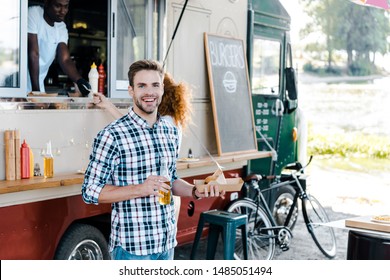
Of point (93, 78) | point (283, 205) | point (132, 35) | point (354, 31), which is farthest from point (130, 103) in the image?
point (354, 31)

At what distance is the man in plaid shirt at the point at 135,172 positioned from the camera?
316 cm

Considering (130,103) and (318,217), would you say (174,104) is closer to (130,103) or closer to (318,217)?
(130,103)

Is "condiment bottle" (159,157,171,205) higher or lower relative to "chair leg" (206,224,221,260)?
higher

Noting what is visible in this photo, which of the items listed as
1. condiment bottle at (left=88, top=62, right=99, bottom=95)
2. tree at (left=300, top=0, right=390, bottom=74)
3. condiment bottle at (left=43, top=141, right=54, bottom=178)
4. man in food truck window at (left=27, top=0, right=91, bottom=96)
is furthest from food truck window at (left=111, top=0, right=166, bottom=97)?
tree at (left=300, top=0, right=390, bottom=74)

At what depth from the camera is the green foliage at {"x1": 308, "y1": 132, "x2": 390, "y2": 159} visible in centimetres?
1533

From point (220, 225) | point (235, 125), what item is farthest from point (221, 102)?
point (220, 225)

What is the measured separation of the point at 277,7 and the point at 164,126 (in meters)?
4.04

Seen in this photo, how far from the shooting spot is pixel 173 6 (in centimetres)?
539

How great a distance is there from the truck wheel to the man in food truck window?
93 cm

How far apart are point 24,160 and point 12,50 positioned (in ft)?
2.20

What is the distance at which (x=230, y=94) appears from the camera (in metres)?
6.21

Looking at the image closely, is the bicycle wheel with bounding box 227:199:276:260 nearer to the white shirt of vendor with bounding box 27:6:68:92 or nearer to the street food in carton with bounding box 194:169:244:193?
the white shirt of vendor with bounding box 27:6:68:92

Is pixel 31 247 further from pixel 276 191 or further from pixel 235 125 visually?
pixel 276 191

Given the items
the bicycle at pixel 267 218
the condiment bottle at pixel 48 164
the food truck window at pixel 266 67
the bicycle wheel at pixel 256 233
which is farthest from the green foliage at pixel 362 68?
the condiment bottle at pixel 48 164
